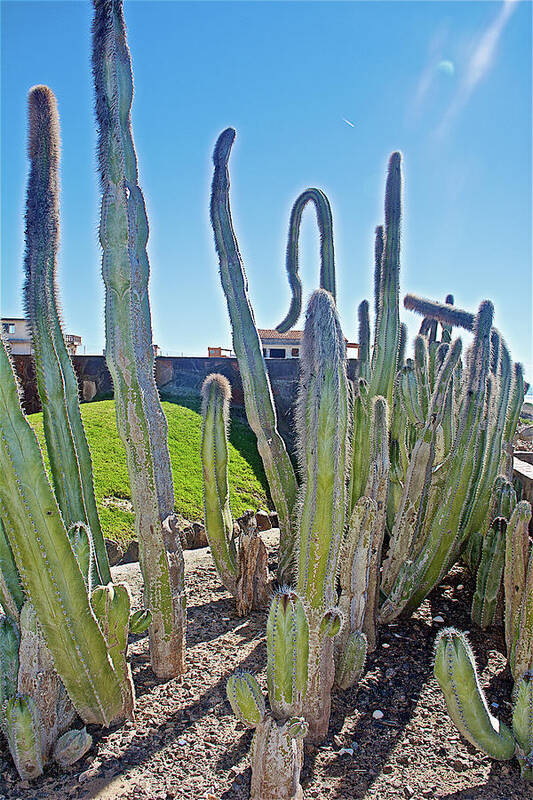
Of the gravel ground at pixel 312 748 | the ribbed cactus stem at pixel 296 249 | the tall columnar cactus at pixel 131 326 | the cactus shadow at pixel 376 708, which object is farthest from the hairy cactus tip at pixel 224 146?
the cactus shadow at pixel 376 708

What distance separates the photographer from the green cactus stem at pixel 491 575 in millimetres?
2992

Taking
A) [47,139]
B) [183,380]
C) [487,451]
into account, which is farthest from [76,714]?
[183,380]

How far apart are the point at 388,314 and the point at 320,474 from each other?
1918 millimetres

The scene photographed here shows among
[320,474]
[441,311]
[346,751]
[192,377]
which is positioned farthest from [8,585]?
[192,377]

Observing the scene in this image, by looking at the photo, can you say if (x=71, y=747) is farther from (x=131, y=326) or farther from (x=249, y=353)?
(x=249, y=353)

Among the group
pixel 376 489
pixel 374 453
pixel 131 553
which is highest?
pixel 374 453

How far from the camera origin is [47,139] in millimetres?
2508

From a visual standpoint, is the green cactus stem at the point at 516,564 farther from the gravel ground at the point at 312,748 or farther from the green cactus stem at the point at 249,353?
the green cactus stem at the point at 249,353

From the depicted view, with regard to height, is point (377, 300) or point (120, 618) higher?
point (377, 300)

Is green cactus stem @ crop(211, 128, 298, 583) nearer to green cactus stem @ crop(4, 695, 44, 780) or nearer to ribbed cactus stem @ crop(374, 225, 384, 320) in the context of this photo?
ribbed cactus stem @ crop(374, 225, 384, 320)

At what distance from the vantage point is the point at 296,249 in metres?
4.06

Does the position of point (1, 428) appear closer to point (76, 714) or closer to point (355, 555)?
point (76, 714)

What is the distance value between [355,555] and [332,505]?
0.57 meters

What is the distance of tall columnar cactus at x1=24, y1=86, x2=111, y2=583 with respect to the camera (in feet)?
7.92
